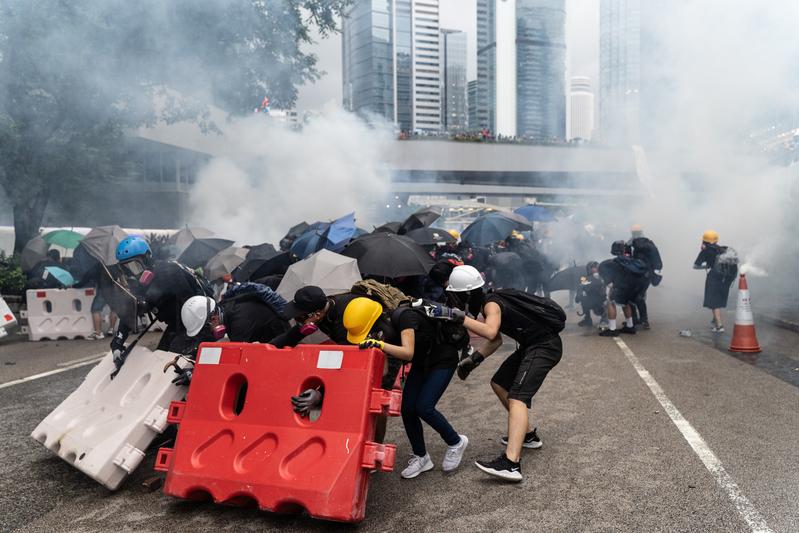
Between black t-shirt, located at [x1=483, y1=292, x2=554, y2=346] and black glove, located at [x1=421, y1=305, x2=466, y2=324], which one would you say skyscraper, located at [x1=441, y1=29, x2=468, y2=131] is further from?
black glove, located at [x1=421, y1=305, x2=466, y2=324]

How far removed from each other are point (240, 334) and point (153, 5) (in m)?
11.0

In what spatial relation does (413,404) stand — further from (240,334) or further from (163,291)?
(163,291)

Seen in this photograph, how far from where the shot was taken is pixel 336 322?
13.4 ft

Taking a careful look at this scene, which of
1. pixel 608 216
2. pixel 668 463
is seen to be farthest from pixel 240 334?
pixel 608 216

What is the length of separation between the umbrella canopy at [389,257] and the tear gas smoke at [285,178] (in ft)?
40.0

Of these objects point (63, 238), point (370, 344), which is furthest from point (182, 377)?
point (63, 238)

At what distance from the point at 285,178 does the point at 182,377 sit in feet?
55.4

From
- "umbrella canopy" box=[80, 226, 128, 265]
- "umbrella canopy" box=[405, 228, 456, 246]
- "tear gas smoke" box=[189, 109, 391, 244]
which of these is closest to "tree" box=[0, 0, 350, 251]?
"tear gas smoke" box=[189, 109, 391, 244]

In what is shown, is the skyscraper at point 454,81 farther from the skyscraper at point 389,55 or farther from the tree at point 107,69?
the tree at point 107,69

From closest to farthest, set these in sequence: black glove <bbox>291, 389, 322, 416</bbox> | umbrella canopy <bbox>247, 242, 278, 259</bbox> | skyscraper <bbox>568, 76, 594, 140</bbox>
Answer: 1. black glove <bbox>291, 389, 322, 416</bbox>
2. umbrella canopy <bbox>247, 242, 278, 259</bbox>
3. skyscraper <bbox>568, 76, 594, 140</bbox>

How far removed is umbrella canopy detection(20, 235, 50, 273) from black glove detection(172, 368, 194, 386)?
31.5ft

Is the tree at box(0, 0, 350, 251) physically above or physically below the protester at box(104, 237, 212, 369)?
above

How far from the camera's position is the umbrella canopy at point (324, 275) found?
724cm

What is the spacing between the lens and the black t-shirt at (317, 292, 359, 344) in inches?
159
